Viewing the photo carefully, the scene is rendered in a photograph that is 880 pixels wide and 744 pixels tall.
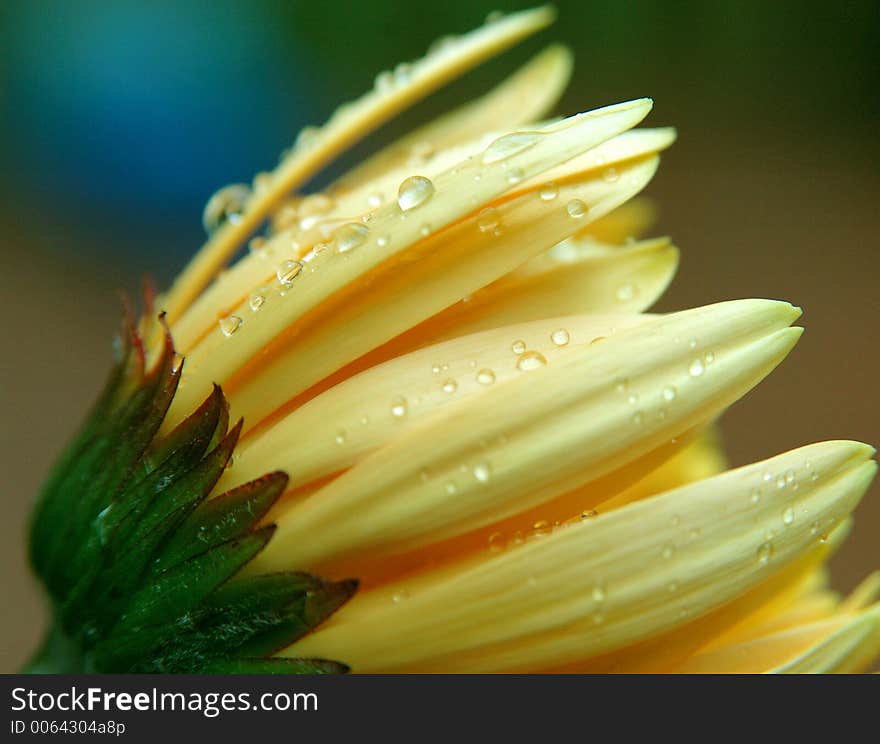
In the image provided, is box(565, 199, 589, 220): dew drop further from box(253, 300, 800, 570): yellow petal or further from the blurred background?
the blurred background

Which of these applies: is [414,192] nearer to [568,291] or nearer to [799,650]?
[568,291]

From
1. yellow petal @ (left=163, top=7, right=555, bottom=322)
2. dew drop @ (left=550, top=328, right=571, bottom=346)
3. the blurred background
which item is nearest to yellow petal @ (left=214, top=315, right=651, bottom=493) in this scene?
dew drop @ (left=550, top=328, right=571, bottom=346)

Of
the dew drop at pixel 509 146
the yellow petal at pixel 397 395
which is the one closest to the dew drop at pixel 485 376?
the yellow petal at pixel 397 395

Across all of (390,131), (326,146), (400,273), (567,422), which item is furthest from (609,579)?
(390,131)

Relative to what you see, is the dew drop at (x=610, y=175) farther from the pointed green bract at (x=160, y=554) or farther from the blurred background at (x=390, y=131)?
the blurred background at (x=390, y=131)

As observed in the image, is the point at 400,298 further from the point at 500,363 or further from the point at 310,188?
the point at 310,188

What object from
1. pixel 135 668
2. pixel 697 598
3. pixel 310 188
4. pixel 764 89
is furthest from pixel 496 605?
pixel 764 89
